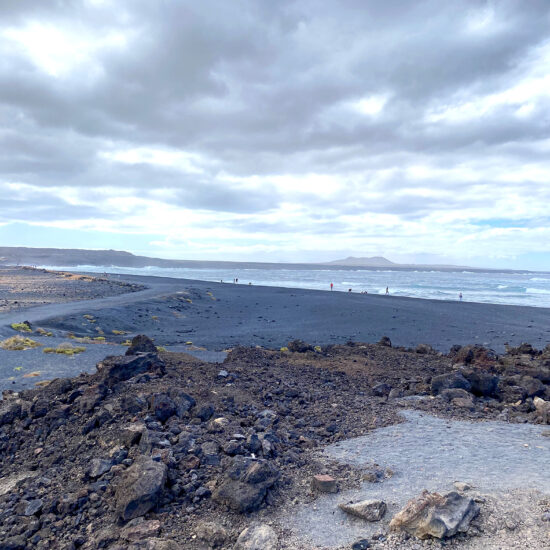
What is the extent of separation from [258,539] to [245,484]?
606mm

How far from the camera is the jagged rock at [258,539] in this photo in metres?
3.51

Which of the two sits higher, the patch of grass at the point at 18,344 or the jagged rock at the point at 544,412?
the jagged rock at the point at 544,412

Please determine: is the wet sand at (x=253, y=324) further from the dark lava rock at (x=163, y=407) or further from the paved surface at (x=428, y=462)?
the paved surface at (x=428, y=462)

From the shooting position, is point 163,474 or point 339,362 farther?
point 339,362

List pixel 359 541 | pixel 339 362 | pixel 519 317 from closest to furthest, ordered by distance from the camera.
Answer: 1. pixel 359 541
2. pixel 339 362
3. pixel 519 317

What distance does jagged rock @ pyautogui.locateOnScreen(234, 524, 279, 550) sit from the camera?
3506 mm

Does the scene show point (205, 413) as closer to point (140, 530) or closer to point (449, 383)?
point (140, 530)

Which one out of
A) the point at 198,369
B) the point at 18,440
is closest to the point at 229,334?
the point at 198,369

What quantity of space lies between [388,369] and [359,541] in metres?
7.89

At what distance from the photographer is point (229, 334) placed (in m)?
21.1

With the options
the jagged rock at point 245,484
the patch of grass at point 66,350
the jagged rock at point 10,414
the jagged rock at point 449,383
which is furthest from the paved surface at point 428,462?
the patch of grass at point 66,350

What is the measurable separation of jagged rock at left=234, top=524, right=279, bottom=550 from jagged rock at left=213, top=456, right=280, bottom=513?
1.03 feet

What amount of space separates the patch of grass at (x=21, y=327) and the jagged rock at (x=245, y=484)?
51.5 ft

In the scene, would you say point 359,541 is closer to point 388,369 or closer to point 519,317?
point 388,369
